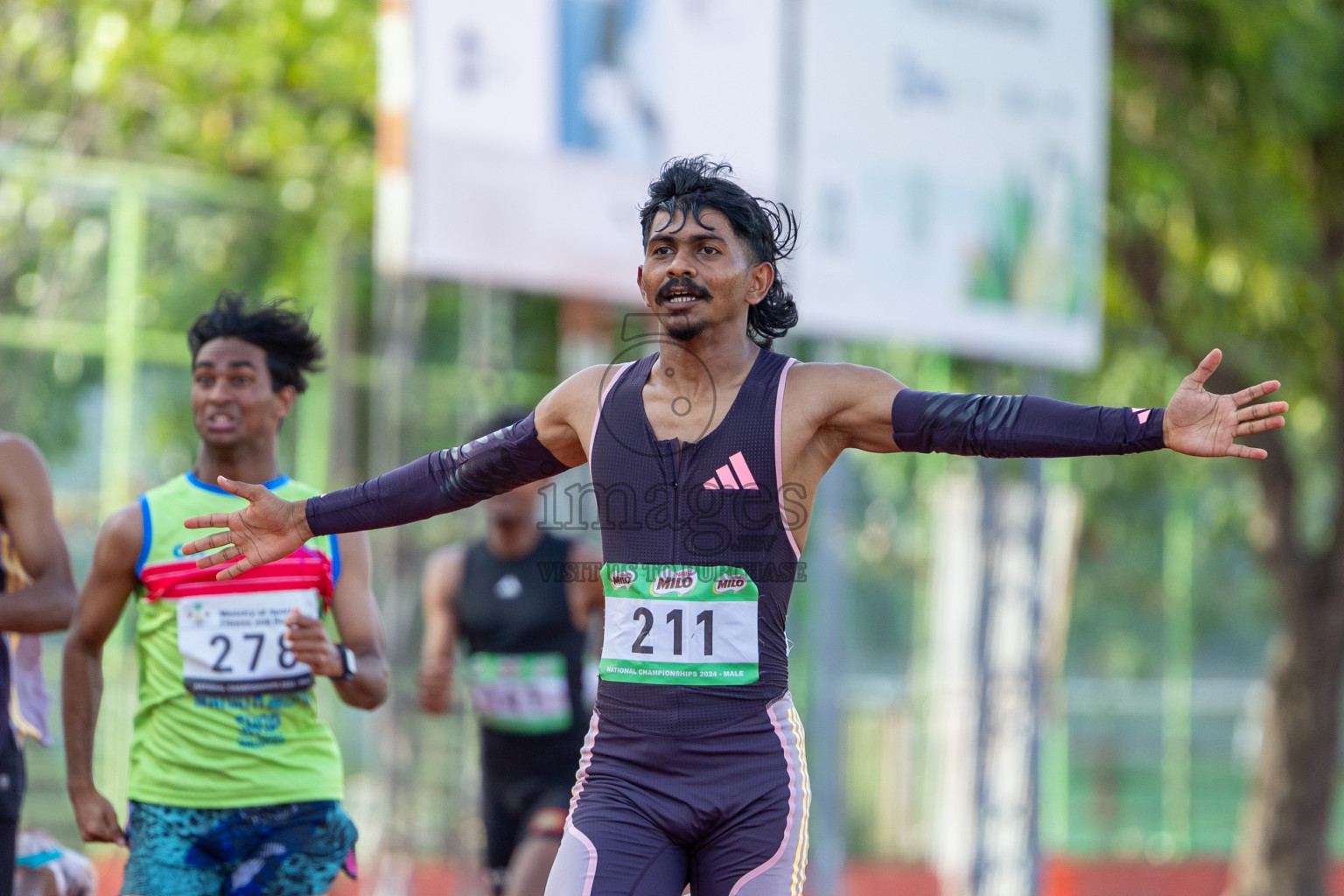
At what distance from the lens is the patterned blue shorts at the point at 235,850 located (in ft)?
14.9

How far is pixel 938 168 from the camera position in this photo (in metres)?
10.5

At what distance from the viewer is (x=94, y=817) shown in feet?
15.3

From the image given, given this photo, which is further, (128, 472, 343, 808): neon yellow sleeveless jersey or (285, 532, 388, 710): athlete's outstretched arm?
(285, 532, 388, 710): athlete's outstretched arm

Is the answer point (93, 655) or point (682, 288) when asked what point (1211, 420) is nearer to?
point (682, 288)

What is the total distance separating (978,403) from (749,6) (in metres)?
6.20

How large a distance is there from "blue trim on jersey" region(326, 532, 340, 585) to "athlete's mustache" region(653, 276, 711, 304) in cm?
144

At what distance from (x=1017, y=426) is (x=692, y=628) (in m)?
0.82

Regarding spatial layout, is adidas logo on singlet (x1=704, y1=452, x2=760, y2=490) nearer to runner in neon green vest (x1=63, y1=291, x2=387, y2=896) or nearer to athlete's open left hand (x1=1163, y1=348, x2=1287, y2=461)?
athlete's open left hand (x1=1163, y1=348, x2=1287, y2=461)

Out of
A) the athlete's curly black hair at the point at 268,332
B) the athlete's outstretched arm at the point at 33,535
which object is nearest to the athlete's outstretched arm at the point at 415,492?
the athlete's outstretched arm at the point at 33,535

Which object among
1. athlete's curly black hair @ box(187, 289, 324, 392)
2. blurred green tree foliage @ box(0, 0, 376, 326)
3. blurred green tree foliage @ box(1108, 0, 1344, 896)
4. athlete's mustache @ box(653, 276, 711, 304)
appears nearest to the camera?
athlete's mustache @ box(653, 276, 711, 304)

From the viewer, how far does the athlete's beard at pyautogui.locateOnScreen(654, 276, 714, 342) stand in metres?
3.84

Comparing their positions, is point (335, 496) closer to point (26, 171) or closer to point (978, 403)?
point (978, 403)

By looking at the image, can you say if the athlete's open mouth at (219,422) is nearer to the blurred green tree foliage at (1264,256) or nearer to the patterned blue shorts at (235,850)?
the patterned blue shorts at (235,850)

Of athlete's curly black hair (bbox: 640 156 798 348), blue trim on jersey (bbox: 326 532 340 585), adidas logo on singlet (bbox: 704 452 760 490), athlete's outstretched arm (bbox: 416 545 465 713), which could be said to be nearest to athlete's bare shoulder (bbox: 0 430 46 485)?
blue trim on jersey (bbox: 326 532 340 585)
